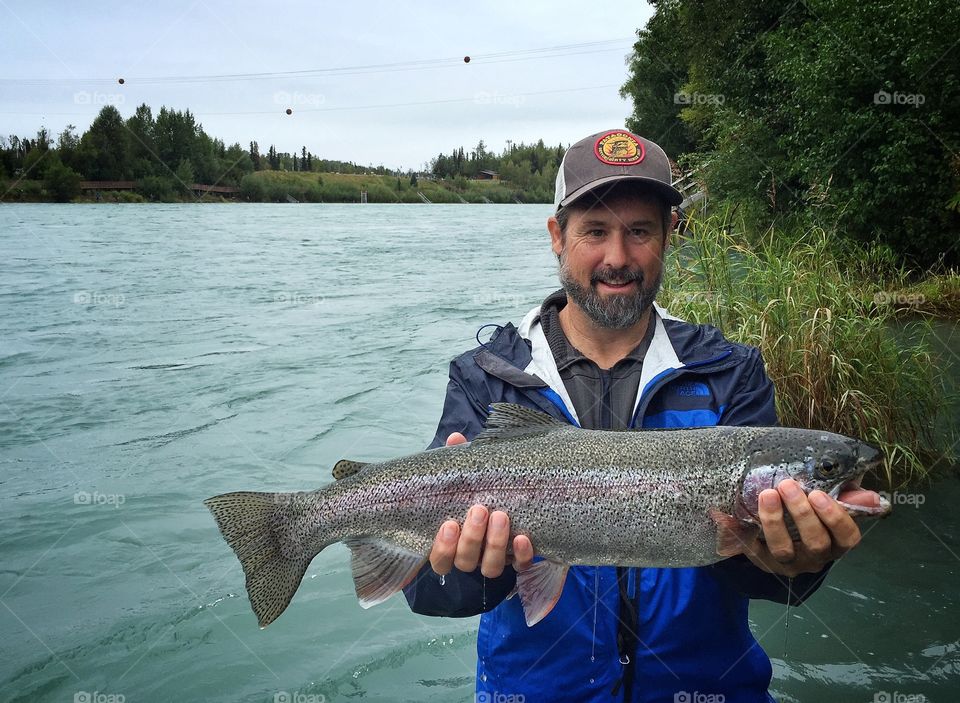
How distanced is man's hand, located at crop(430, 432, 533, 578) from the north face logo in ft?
3.30

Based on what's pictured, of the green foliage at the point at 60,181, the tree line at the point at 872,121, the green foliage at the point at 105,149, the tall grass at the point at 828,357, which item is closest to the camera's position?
the tall grass at the point at 828,357

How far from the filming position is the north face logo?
356 cm

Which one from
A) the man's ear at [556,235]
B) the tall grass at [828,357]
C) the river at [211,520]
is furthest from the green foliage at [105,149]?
the man's ear at [556,235]

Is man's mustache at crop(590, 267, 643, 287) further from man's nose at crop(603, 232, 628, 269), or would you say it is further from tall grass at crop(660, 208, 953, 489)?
tall grass at crop(660, 208, 953, 489)

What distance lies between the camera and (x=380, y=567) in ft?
10.8

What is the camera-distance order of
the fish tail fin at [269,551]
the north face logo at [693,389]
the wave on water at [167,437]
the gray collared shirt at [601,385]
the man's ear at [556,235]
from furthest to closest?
the wave on water at [167,437] < the man's ear at [556,235] < the gray collared shirt at [601,385] < the north face logo at [693,389] < the fish tail fin at [269,551]

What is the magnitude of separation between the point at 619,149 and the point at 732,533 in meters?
1.86

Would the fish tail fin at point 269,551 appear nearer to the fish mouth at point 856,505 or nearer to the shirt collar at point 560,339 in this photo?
the shirt collar at point 560,339

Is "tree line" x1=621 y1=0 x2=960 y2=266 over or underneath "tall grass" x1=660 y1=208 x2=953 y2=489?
over

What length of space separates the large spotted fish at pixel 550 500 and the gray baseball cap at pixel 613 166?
1196 mm

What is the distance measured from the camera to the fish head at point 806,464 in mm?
2955

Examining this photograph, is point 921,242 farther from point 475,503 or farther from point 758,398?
point 475,503

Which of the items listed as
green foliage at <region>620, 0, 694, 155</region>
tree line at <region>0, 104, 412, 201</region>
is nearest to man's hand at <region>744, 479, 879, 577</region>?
green foliage at <region>620, 0, 694, 155</region>

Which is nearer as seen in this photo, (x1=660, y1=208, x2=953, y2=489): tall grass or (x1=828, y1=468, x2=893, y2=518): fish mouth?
(x1=828, y1=468, x2=893, y2=518): fish mouth
